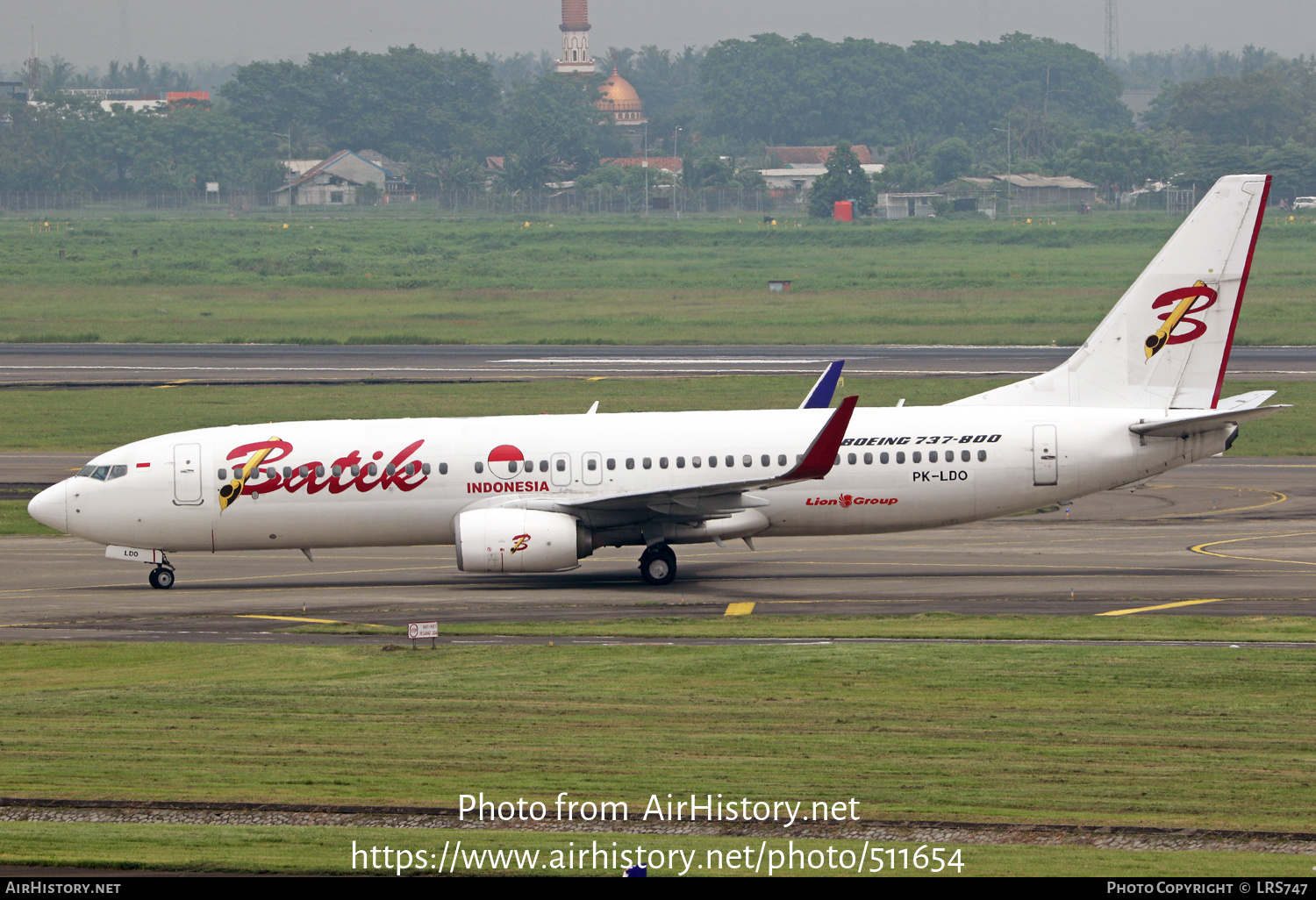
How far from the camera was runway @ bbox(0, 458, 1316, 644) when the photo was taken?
3528 centimetres

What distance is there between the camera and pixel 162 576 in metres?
40.4

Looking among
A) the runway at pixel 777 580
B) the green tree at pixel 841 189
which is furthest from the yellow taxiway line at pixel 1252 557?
the green tree at pixel 841 189

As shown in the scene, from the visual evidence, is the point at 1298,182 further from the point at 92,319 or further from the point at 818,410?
the point at 818,410

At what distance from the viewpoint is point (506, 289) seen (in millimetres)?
129375

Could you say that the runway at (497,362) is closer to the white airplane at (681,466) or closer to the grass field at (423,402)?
the grass field at (423,402)

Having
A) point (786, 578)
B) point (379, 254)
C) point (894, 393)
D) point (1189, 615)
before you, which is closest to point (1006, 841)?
point (1189, 615)

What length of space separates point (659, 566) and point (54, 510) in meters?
16.5

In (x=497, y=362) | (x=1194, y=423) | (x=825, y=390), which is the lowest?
(x=497, y=362)

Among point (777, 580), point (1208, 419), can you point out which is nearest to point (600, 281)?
point (777, 580)

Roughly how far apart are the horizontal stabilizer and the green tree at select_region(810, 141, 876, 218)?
149993 millimetres

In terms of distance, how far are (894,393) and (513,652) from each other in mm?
40929

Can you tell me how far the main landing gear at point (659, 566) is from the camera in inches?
1556

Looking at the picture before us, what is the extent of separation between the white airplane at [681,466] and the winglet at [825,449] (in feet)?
6.75

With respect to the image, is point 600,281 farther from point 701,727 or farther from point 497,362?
point 701,727
